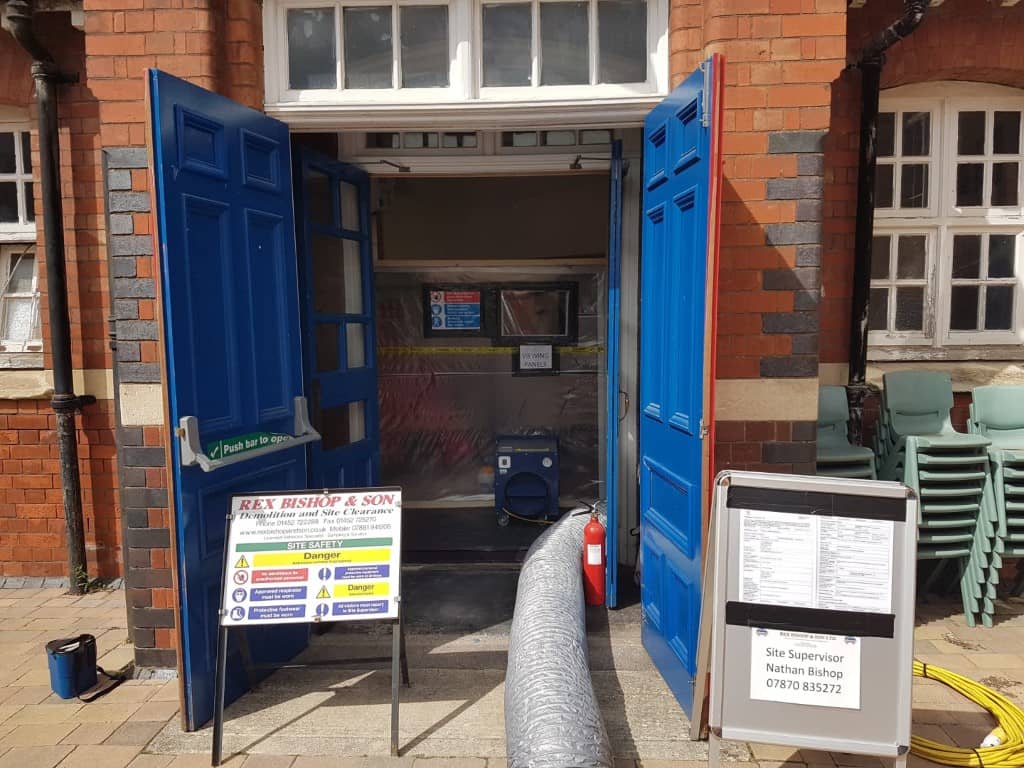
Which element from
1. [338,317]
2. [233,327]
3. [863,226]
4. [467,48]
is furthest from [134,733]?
[863,226]

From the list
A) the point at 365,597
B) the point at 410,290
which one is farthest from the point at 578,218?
the point at 365,597

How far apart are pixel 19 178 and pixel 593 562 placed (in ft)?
16.7

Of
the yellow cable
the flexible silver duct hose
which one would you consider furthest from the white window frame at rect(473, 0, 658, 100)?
the yellow cable

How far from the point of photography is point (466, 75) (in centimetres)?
376

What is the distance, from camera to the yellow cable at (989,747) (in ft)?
10.0

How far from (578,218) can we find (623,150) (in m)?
1.77

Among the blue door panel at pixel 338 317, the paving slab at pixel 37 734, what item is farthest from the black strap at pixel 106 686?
the blue door panel at pixel 338 317

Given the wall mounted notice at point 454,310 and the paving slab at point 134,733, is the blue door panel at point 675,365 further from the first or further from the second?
the wall mounted notice at point 454,310

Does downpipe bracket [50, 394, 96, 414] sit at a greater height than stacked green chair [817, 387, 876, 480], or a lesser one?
greater

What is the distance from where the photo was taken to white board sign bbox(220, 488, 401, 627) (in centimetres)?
327

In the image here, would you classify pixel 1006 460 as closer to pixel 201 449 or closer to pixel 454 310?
pixel 454 310

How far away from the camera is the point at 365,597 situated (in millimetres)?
3299

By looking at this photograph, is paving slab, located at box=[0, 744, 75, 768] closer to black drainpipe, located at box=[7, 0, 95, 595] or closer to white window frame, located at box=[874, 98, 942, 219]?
black drainpipe, located at box=[7, 0, 95, 595]

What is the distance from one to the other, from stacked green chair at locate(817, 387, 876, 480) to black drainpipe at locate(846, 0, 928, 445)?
96 mm
